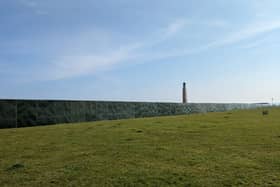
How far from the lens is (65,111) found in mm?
13547

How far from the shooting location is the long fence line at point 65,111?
37.0 feet

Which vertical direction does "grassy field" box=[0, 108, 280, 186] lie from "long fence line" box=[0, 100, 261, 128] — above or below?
below

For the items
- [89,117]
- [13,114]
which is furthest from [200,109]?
[13,114]

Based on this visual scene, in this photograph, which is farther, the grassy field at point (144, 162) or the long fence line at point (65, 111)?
the long fence line at point (65, 111)

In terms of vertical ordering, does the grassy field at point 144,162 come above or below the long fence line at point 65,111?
below

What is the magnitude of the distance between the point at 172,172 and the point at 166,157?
898 mm

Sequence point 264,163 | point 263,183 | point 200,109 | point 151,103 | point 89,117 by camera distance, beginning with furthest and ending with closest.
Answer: point 200,109
point 151,103
point 89,117
point 264,163
point 263,183

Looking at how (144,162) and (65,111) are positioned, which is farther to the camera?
(65,111)

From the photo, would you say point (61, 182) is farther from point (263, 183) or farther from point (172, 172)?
point (263, 183)

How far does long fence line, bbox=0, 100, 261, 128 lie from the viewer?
11.3 m

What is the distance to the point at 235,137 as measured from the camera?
6.68 metres

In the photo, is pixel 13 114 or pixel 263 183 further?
pixel 13 114

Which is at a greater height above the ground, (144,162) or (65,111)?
A: (65,111)

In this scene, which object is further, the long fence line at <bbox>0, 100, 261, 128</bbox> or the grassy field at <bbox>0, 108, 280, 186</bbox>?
the long fence line at <bbox>0, 100, 261, 128</bbox>
